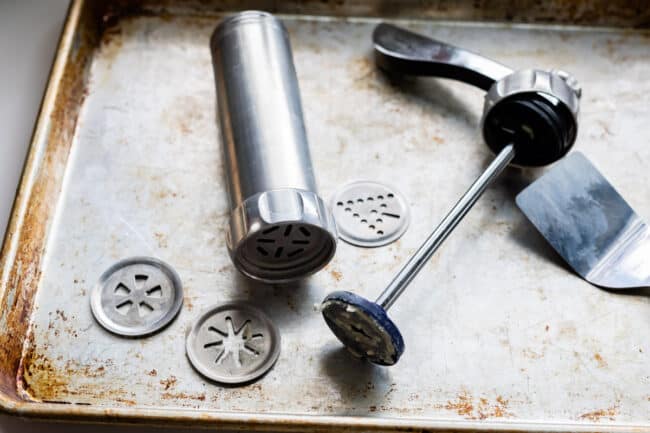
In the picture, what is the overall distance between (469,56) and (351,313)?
1.56 feet

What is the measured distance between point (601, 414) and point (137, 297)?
1.83 ft

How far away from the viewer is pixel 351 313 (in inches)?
33.1

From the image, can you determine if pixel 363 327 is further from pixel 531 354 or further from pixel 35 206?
pixel 35 206

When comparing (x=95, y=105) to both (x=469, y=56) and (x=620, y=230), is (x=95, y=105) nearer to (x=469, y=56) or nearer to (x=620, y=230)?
(x=469, y=56)

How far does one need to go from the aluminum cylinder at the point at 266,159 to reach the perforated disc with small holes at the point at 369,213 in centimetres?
9

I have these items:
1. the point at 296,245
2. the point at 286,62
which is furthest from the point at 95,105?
the point at 296,245

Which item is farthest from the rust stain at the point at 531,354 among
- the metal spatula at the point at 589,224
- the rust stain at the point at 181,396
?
the rust stain at the point at 181,396

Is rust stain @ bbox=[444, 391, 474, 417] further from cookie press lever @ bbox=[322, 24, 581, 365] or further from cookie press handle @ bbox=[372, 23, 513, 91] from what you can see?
cookie press handle @ bbox=[372, 23, 513, 91]

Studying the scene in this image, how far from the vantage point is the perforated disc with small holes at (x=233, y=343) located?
0.90 metres

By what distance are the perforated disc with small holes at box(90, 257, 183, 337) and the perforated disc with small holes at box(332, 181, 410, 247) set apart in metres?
0.23

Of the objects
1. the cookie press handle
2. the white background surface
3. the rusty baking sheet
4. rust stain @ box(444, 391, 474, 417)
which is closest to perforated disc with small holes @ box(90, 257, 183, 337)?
the rusty baking sheet

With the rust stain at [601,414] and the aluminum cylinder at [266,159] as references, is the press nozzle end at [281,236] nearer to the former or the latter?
the aluminum cylinder at [266,159]

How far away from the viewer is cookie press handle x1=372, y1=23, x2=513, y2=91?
1111 millimetres

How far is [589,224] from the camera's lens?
3.30 ft
